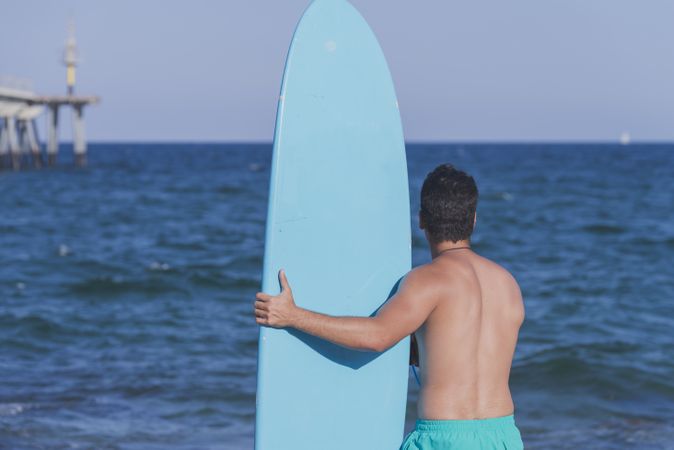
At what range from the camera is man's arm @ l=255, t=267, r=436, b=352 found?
2832mm

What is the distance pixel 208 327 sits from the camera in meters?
10.1

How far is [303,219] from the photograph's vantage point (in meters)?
3.41

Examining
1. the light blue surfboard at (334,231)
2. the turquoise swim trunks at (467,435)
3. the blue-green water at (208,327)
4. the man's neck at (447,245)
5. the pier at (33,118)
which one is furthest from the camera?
the pier at (33,118)


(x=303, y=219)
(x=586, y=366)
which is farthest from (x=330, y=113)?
(x=586, y=366)

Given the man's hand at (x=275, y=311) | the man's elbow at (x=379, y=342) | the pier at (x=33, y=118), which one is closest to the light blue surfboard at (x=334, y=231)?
the man's hand at (x=275, y=311)

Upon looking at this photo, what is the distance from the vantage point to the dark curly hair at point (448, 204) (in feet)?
9.46

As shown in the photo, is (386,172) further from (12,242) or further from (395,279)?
(12,242)

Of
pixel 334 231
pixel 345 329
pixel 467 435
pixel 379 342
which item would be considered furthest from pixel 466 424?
Answer: pixel 334 231

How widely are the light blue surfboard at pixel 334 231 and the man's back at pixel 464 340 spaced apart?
1.92ft

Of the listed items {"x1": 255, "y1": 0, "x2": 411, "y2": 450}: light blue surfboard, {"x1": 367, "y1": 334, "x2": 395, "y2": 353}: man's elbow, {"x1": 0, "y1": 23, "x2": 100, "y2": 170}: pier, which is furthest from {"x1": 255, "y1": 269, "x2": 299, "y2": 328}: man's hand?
{"x1": 0, "y1": 23, "x2": 100, "y2": 170}: pier

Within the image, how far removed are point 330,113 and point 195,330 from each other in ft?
22.0

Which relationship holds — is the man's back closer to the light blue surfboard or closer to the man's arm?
the man's arm

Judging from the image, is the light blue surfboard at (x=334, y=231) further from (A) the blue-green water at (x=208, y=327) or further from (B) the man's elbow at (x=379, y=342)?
(A) the blue-green water at (x=208, y=327)

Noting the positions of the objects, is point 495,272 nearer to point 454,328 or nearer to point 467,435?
point 454,328
